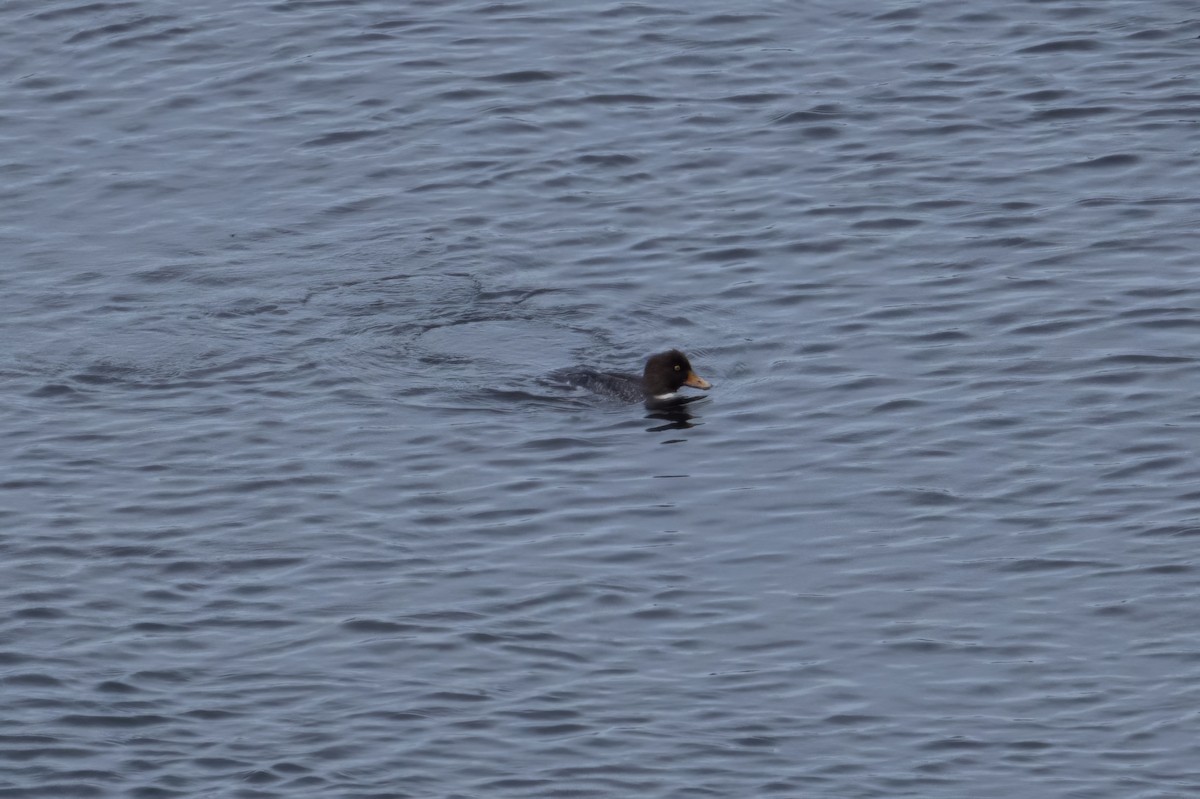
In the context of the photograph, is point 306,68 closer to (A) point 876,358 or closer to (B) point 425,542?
(A) point 876,358

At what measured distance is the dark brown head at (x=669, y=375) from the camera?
15875 mm

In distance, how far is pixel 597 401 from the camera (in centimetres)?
1602

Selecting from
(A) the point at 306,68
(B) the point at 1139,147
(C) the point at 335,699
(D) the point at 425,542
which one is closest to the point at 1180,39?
(B) the point at 1139,147

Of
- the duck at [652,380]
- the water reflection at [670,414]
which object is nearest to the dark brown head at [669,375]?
the duck at [652,380]

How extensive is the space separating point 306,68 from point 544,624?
12.4 meters

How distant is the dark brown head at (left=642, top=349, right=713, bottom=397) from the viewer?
52.1ft

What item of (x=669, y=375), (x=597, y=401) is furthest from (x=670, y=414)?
(x=597, y=401)

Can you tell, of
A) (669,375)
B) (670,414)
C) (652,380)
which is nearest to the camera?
(670,414)

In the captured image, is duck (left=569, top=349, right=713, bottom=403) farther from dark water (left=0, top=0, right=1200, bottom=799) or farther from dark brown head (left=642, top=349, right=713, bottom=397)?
dark water (left=0, top=0, right=1200, bottom=799)

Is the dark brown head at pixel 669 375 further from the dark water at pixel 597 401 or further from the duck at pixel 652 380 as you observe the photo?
the dark water at pixel 597 401

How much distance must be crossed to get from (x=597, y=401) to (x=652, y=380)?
43 cm

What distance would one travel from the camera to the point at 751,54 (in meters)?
22.7

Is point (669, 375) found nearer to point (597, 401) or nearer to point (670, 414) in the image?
point (670, 414)

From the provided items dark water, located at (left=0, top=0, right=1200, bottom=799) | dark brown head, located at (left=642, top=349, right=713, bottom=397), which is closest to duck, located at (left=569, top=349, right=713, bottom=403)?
dark brown head, located at (left=642, top=349, right=713, bottom=397)
